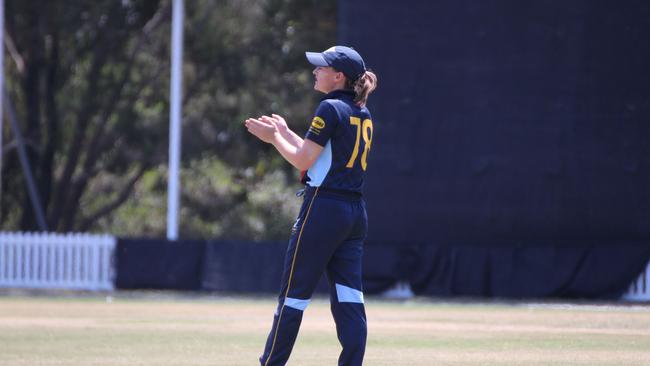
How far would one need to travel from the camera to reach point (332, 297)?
6344 mm

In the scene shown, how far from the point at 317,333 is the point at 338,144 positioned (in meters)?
4.86

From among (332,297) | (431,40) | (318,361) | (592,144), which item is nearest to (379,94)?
(431,40)

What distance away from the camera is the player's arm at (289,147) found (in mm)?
6109

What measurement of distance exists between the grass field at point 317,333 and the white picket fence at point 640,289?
2.79ft

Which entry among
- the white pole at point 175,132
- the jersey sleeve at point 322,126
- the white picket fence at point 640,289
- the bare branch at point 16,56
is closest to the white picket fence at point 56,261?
the white pole at point 175,132

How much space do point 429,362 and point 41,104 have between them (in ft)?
66.5

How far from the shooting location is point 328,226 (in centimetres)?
616

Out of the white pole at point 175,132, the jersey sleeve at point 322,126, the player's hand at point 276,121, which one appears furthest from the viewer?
the white pole at point 175,132

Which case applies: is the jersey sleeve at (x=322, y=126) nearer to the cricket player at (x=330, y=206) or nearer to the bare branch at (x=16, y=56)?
the cricket player at (x=330, y=206)

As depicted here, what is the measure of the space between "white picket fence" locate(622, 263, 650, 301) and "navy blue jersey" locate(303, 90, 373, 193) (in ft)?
34.3

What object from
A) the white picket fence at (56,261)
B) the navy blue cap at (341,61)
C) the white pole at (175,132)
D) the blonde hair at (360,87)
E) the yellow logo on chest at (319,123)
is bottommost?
the white picket fence at (56,261)

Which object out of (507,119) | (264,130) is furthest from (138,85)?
(264,130)

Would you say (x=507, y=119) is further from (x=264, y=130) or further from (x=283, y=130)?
(x=264, y=130)

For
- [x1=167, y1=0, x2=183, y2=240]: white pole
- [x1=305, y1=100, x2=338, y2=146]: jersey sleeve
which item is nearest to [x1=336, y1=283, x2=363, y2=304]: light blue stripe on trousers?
[x1=305, y1=100, x2=338, y2=146]: jersey sleeve
